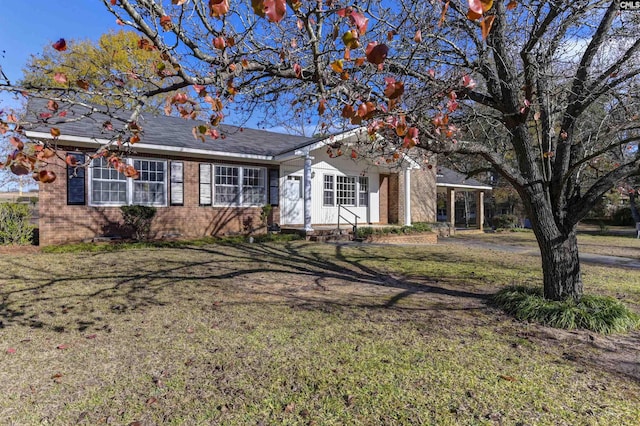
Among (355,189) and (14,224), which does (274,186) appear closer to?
(355,189)

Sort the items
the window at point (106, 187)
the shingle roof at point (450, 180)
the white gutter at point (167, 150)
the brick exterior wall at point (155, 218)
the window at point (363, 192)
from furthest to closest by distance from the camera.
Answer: the shingle roof at point (450, 180) < the window at point (363, 192) < the window at point (106, 187) < the brick exterior wall at point (155, 218) < the white gutter at point (167, 150)

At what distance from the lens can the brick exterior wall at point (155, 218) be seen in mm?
Answer: 11062

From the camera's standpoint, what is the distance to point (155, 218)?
13.0 m

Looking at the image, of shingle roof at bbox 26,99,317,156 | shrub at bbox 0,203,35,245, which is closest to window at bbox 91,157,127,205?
shingle roof at bbox 26,99,317,156

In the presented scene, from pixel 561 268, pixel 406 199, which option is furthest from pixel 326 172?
pixel 561 268

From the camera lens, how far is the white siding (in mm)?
16469

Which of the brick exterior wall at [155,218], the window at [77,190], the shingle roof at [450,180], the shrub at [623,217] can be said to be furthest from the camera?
the shrub at [623,217]

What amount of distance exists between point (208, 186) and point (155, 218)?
224 cm

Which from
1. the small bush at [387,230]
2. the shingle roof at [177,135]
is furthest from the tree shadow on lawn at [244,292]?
the small bush at [387,230]

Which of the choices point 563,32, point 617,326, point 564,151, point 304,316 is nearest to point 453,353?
point 304,316

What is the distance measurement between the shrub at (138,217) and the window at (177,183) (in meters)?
1.19

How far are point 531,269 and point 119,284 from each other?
9.06 m

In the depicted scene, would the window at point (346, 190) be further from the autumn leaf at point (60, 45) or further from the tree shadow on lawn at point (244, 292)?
the autumn leaf at point (60, 45)

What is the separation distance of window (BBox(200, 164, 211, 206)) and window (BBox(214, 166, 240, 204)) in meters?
0.31
